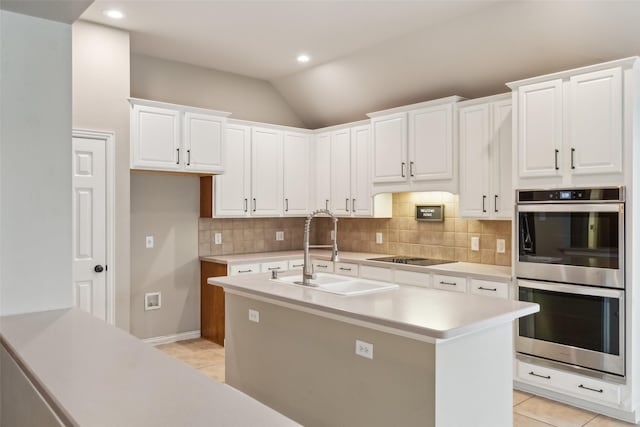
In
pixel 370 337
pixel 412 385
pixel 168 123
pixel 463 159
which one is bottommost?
pixel 412 385

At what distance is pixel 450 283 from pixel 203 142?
2814 mm

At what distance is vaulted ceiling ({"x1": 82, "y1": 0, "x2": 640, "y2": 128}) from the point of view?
364cm

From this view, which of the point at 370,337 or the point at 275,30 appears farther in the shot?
the point at 275,30

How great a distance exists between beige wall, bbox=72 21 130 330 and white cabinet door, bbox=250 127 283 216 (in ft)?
5.07

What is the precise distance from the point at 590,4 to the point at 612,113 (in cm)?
81

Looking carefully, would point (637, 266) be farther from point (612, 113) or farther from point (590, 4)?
point (590, 4)

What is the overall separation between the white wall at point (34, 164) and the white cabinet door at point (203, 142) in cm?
288

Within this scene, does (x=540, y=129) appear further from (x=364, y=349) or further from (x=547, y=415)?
(x=364, y=349)

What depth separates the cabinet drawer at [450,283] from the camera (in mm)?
4141

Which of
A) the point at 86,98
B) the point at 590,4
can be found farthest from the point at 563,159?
the point at 86,98

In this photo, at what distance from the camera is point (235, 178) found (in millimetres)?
5344

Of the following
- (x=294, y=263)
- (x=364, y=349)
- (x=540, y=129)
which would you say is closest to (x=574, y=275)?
(x=540, y=129)

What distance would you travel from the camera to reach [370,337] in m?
2.47

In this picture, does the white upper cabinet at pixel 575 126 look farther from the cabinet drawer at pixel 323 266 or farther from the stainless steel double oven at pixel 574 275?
the cabinet drawer at pixel 323 266
